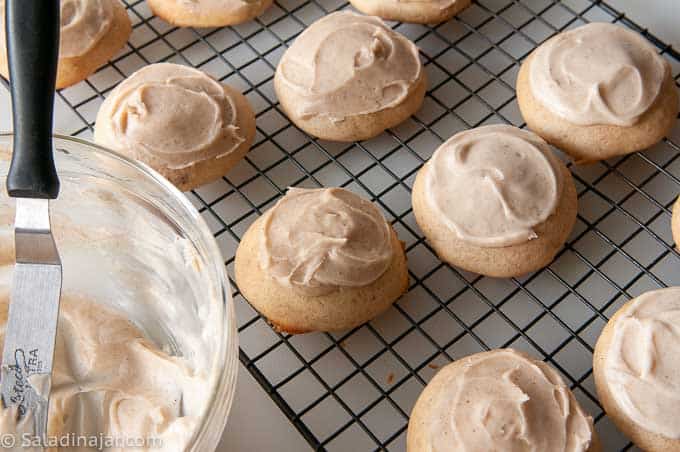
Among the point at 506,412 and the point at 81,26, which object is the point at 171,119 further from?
the point at 506,412

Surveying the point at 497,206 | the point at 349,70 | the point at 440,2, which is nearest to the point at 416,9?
the point at 440,2

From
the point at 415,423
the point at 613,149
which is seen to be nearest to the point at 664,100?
the point at 613,149

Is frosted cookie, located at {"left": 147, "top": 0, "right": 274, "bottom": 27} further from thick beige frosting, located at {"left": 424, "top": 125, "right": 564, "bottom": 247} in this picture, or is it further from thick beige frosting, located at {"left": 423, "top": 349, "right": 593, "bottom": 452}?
thick beige frosting, located at {"left": 423, "top": 349, "right": 593, "bottom": 452}

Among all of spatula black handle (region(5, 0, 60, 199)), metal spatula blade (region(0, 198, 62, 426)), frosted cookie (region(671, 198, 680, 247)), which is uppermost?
spatula black handle (region(5, 0, 60, 199))

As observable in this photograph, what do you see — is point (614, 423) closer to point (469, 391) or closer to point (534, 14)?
point (469, 391)

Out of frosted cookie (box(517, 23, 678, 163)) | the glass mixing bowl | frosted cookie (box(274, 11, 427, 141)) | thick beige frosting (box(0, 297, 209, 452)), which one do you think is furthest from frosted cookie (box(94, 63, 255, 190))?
frosted cookie (box(517, 23, 678, 163))

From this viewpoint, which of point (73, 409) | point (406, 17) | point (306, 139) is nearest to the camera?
point (73, 409)
